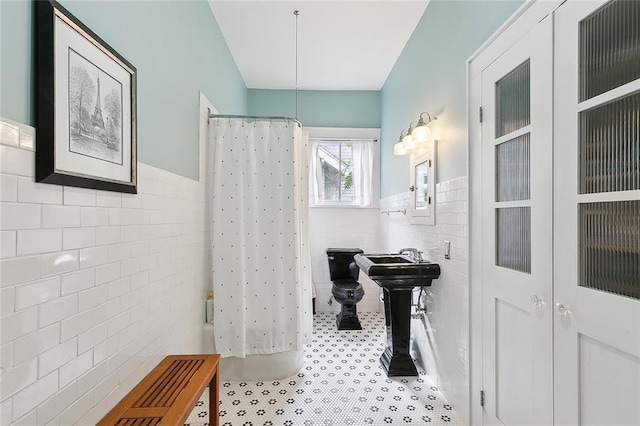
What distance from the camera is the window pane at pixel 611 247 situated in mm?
972

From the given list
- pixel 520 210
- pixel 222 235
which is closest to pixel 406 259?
pixel 520 210

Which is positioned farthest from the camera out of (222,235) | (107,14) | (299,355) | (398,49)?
(398,49)

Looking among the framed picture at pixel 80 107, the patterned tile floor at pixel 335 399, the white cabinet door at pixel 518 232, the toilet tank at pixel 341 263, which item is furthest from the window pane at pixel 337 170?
the framed picture at pixel 80 107

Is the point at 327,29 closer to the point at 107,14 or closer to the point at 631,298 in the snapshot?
the point at 107,14

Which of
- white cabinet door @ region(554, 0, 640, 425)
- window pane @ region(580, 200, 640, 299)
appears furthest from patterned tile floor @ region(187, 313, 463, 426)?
window pane @ region(580, 200, 640, 299)

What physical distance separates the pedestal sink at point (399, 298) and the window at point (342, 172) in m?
1.70

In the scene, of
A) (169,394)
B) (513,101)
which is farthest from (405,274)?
(169,394)

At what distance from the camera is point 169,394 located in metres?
1.38

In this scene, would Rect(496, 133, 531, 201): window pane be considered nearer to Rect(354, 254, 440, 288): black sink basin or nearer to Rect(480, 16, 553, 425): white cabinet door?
Rect(480, 16, 553, 425): white cabinet door

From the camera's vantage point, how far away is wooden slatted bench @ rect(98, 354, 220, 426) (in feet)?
4.00

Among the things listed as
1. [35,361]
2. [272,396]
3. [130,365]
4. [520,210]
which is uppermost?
[520,210]

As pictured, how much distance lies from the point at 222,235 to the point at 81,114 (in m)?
1.39

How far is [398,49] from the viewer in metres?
3.21

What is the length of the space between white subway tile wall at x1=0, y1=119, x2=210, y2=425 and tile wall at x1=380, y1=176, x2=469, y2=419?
5.76 feet
